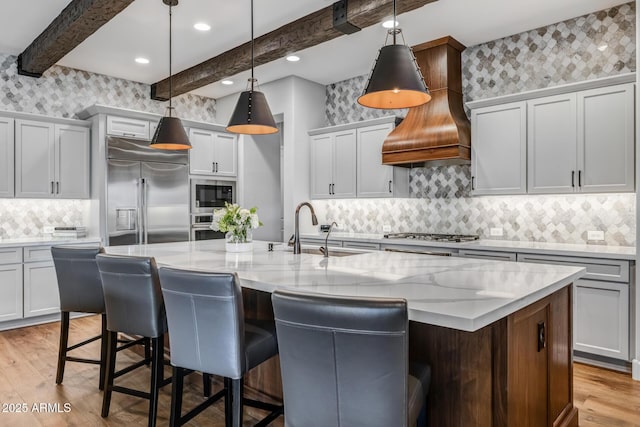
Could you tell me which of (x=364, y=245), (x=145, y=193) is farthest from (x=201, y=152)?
(x=364, y=245)

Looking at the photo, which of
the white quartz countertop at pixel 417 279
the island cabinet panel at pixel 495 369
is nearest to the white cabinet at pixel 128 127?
the white quartz countertop at pixel 417 279

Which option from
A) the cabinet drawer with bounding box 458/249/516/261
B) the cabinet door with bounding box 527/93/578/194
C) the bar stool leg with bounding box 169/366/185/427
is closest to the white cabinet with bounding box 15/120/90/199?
the bar stool leg with bounding box 169/366/185/427

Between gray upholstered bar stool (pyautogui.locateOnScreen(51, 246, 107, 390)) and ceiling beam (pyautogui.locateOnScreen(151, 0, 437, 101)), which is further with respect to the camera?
ceiling beam (pyautogui.locateOnScreen(151, 0, 437, 101))

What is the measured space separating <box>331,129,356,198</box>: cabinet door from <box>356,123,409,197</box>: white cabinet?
3.0 inches

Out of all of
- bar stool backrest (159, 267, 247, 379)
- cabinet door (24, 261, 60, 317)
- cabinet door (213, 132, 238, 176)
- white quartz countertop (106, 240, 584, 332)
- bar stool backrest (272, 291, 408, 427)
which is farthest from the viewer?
cabinet door (213, 132, 238, 176)

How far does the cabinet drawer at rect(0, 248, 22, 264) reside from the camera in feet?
14.4

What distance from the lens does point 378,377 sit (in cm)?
129

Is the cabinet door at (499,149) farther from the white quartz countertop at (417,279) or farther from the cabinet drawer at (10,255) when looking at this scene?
the cabinet drawer at (10,255)

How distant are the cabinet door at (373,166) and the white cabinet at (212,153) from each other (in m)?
2.06

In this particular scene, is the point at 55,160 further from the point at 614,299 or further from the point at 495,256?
the point at 614,299

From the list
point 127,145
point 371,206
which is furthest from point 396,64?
point 127,145

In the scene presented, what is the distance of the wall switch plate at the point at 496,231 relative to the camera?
4518mm

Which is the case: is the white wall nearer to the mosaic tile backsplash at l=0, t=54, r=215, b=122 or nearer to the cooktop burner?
the cooktop burner

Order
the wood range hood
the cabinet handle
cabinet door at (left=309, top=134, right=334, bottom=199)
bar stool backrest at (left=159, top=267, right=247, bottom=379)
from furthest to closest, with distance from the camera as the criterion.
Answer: cabinet door at (left=309, top=134, right=334, bottom=199), the wood range hood, the cabinet handle, bar stool backrest at (left=159, top=267, right=247, bottom=379)
